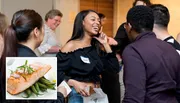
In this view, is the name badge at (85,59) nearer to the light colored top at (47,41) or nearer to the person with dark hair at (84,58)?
the person with dark hair at (84,58)

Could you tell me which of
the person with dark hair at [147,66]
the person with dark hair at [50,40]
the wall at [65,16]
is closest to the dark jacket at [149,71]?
the person with dark hair at [147,66]

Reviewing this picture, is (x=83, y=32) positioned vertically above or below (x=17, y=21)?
below

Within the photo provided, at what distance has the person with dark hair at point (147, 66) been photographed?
1680 mm

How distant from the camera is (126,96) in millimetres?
1706

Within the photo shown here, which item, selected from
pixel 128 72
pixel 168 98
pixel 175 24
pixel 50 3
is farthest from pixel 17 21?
pixel 175 24

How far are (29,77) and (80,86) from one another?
3.62ft

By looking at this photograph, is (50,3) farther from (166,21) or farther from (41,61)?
(41,61)

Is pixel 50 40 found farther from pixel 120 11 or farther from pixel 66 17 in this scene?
pixel 120 11

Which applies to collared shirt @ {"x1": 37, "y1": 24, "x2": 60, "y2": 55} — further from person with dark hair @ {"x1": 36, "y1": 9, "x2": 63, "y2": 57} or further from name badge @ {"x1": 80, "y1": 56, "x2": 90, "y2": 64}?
name badge @ {"x1": 80, "y1": 56, "x2": 90, "y2": 64}

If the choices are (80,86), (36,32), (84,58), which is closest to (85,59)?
(84,58)

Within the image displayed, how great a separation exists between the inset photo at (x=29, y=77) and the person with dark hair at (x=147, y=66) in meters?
0.44

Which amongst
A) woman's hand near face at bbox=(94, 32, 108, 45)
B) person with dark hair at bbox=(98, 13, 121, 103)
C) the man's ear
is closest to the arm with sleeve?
the man's ear

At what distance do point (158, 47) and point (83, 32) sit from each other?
1.15 m

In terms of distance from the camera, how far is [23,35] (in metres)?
1.74
